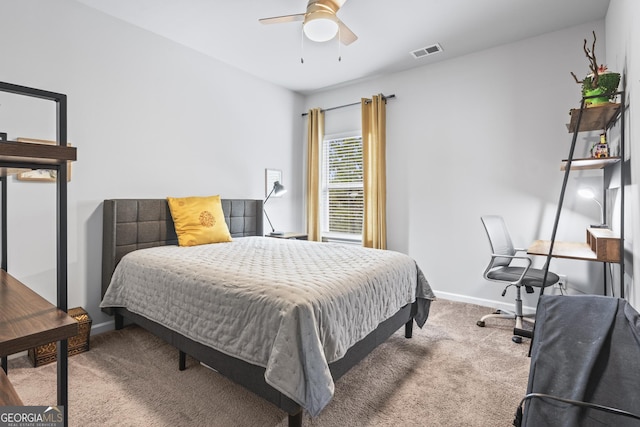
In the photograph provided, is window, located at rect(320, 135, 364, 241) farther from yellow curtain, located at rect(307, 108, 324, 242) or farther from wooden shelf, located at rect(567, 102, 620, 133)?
wooden shelf, located at rect(567, 102, 620, 133)

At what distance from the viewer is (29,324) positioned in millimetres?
641

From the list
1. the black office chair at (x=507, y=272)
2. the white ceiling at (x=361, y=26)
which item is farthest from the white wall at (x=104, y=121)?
the black office chair at (x=507, y=272)

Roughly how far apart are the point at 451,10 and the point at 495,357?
2.78 m

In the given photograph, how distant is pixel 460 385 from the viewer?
1.99m

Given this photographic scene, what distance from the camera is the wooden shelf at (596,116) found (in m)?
2.08

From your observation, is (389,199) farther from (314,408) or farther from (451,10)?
(314,408)

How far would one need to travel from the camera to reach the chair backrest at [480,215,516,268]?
2.96 m

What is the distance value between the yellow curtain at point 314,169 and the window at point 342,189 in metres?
0.14

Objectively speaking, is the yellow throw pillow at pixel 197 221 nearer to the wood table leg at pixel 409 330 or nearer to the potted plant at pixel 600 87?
the wood table leg at pixel 409 330

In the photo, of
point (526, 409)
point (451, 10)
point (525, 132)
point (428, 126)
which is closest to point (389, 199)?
point (428, 126)

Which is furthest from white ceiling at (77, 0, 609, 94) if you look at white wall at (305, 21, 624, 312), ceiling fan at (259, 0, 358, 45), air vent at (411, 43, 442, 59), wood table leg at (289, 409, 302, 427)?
wood table leg at (289, 409, 302, 427)

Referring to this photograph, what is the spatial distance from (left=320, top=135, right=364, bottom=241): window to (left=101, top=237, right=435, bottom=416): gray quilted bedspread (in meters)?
1.83

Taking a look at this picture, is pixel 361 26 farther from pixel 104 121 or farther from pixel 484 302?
pixel 484 302

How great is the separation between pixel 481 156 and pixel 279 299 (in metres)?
2.93
